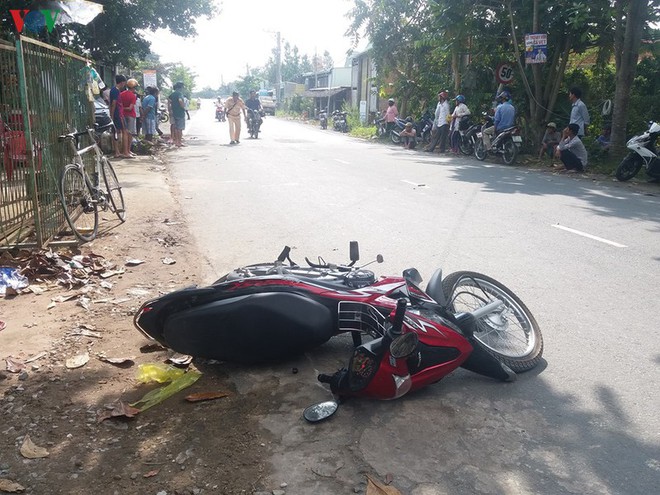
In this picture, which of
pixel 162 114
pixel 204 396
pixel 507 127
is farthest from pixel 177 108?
pixel 204 396

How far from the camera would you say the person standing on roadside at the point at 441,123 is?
1903cm

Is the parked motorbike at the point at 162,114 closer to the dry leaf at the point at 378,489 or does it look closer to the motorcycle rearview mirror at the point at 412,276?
the motorcycle rearview mirror at the point at 412,276

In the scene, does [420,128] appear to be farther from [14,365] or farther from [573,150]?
[14,365]

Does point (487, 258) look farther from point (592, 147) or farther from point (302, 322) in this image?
point (592, 147)

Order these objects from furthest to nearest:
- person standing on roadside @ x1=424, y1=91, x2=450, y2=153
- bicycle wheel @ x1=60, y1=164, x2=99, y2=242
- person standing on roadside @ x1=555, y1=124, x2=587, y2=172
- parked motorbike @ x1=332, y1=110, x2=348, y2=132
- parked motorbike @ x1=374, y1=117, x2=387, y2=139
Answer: parked motorbike @ x1=332, y1=110, x2=348, y2=132 < parked motorbike @ x1=374, y1=117, x2=387, y2=139 < person standing on roadside @ x1=424, y1=91, x2=450, y2=153 < person standing on roadside @ x1=555, y1=124, x2=587, y2=172 < bicycle wheel @ x1=60, y1=164, x2=99, y2=242

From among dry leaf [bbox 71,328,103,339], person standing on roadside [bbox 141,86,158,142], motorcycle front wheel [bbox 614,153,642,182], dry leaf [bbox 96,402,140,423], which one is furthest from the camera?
person standing on roadside [bbox 141,86,158,142]

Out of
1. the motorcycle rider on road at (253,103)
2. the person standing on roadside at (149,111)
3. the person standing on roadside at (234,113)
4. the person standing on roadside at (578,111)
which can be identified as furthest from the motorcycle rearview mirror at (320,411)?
the motorcycle rider on road at (253,103)

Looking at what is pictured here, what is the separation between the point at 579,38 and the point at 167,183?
11.4 metres

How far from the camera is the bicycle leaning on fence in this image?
20.8 feet

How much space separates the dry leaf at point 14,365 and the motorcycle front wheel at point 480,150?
47.1ft

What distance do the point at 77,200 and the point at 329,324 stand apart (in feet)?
14.7

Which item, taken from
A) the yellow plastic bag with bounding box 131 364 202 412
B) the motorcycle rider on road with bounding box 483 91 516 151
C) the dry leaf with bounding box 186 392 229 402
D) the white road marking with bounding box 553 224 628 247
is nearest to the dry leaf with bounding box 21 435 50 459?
the yellow plastic bag with bounding box 131 364 202 412

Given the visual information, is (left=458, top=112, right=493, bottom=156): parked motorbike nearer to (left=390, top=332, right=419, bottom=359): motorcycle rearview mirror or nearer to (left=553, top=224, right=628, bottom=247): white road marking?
(left=553, top=224, right=628, bottom=247): white road marking

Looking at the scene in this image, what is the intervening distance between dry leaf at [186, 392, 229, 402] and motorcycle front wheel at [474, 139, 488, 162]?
561 inches
